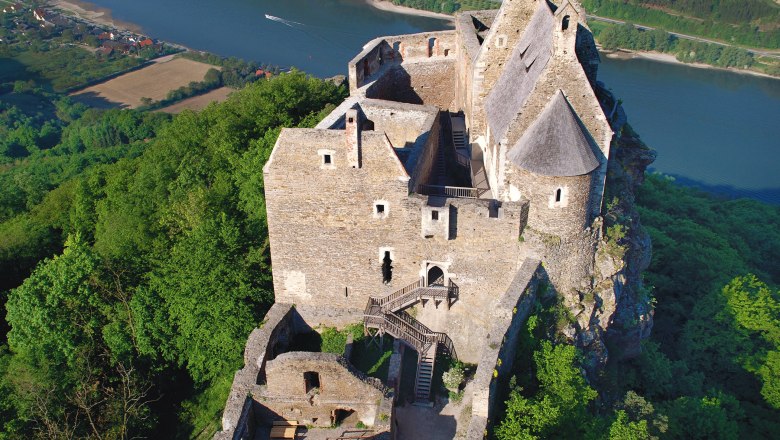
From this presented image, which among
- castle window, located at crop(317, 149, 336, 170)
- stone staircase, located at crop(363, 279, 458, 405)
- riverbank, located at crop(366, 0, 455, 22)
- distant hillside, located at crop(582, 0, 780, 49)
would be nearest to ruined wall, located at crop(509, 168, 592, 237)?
stone staircase, located at crop(363, 279, 458, 405)

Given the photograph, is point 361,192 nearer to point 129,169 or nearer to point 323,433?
point 323,433

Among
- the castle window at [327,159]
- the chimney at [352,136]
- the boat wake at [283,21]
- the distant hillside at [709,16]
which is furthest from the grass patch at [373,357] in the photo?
the distant hillside at [709,16]

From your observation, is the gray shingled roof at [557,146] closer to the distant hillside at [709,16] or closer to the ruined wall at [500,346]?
the ruined wall at [500,346]

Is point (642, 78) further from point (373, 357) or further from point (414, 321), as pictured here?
point (373, 357)

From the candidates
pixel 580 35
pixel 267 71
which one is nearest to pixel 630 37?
pixel 267 71

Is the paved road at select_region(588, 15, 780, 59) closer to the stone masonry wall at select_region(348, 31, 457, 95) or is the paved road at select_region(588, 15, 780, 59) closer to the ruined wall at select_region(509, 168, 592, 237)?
the stone masonry wall at select_region(348, 31, 457, 95)
